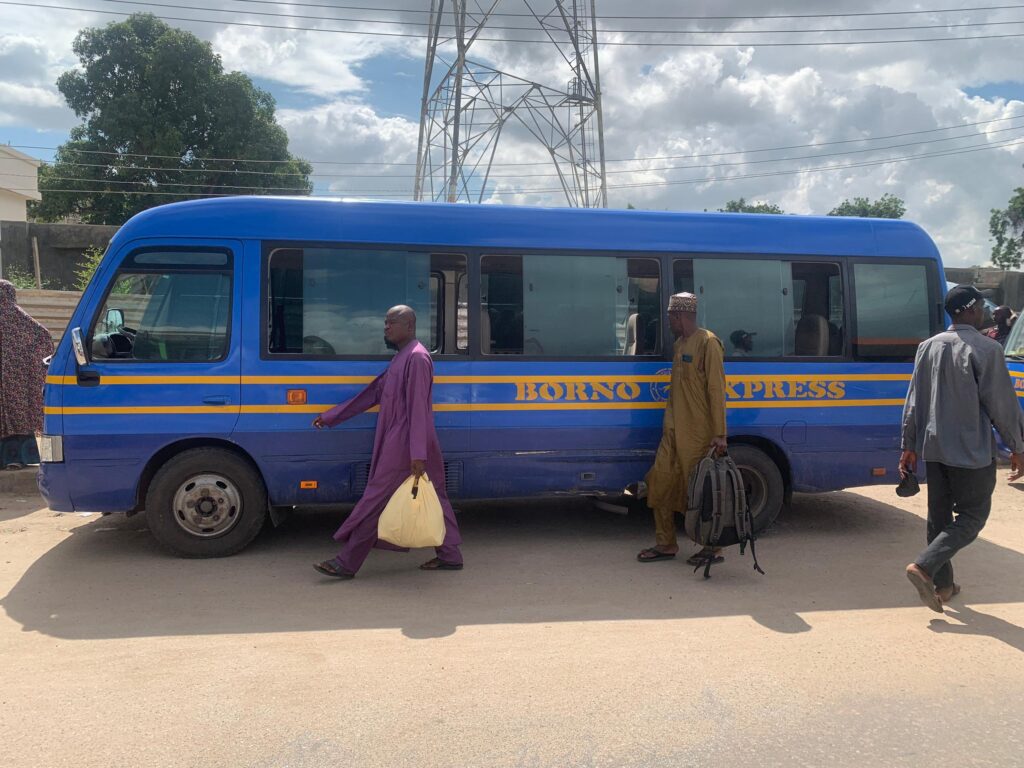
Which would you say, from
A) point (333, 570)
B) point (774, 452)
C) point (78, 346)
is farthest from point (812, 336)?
point (78, 346)

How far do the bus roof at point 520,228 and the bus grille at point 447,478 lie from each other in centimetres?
161

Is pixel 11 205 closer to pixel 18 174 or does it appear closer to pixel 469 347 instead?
pixel 18 174

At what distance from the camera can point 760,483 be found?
20.4 feet

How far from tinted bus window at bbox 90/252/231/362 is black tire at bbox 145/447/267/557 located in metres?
0.74

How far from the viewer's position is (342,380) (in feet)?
18.2

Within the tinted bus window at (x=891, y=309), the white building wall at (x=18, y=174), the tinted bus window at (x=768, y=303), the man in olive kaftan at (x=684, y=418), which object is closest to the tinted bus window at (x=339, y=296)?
the man in olive kaftan at (x=684, y=418)

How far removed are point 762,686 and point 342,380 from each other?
335 centimetres

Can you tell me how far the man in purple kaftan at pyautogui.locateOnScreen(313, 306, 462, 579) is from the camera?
16.7ft

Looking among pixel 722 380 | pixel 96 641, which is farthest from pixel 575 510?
pixel 96 641

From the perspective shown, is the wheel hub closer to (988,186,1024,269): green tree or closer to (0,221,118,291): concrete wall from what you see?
(0,221,118,291): concrete wall

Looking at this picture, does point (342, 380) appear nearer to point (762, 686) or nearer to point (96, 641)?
point (96, 641)

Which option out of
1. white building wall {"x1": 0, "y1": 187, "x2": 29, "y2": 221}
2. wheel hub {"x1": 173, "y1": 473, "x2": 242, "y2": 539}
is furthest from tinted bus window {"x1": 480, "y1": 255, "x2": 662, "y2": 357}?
white building wall {"x1": 0, "y1": 187, "x2": 29, "y2": 221}

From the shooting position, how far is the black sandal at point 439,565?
541cm

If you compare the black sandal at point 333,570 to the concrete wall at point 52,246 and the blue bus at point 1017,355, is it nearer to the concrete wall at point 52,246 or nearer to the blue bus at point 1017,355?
the blue bus at point 1017,355
